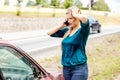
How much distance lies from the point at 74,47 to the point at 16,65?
1.43 metres

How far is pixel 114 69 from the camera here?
11.8 metres

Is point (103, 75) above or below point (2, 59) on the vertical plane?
below

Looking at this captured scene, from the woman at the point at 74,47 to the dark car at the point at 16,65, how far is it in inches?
41.6

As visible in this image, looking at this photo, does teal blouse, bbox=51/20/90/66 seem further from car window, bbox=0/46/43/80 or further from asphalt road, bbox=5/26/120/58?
asphalt road, bbox=5/26/120/58

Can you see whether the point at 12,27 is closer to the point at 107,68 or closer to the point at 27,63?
the point at 107,68

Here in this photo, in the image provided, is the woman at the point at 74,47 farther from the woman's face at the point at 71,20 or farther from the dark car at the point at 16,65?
the dark car at the point at 16,65

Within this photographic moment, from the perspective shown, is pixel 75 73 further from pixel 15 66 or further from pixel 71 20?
pixel 15 66

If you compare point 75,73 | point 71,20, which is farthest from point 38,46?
point 71,20

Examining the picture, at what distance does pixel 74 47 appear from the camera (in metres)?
5.87

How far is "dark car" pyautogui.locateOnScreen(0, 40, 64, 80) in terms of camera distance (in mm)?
4312

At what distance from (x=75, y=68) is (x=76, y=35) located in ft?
1.49

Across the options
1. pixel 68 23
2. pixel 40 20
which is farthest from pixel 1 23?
pixel 68 23

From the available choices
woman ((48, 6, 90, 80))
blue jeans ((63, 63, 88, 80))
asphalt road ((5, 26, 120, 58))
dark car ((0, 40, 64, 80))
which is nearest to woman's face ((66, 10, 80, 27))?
woman ((48, 6, 90, 80))

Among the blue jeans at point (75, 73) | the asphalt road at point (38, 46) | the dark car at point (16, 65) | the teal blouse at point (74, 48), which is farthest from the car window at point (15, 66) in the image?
the asphalt road at point (38, 46)
